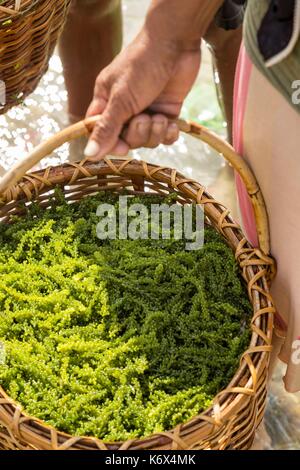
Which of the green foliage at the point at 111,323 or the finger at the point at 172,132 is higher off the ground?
the finger at the point at 172,132

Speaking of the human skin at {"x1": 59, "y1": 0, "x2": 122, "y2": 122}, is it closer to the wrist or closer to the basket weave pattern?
the basket weave pattern

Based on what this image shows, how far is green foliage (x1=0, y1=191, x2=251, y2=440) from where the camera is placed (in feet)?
3.44

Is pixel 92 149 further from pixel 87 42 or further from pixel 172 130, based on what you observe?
pixel 87 42

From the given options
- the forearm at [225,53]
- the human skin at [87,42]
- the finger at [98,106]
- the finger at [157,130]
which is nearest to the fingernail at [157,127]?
the finger at [157,130]

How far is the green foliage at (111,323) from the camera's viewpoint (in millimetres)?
1050

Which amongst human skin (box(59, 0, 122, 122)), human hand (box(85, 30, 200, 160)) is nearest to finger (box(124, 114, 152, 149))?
human hand (box(85, 30, 200, 160))

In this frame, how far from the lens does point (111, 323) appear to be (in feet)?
3.81

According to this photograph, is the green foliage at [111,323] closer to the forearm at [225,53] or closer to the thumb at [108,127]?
the thumb at [108,127]

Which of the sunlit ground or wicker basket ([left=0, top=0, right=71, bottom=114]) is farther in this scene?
the sunlit ground

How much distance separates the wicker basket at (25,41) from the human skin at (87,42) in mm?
283

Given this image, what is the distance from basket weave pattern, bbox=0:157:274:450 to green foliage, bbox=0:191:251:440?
0.04 m

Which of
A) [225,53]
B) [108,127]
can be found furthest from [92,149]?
[225,53]
